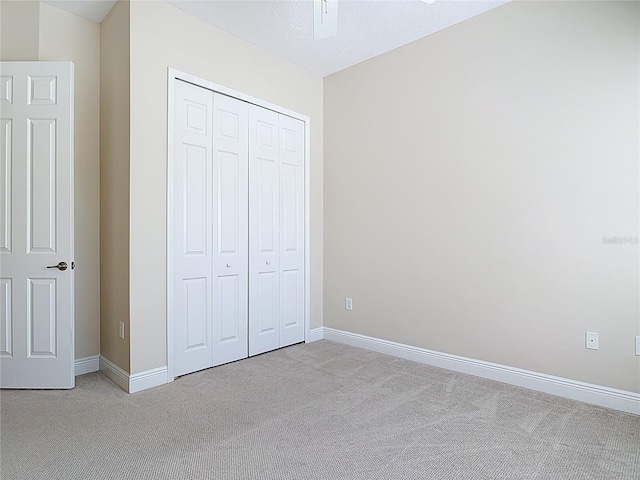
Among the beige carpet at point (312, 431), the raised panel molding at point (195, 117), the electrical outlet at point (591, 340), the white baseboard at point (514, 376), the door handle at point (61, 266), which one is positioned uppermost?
the raised panel molding at point (195, 117)

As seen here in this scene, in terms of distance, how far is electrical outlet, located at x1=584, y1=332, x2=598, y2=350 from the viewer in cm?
254

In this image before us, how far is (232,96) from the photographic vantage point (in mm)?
3369

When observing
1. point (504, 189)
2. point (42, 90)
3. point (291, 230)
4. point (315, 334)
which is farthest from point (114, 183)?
point (504, 189)

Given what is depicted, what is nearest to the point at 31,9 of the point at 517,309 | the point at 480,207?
the point at 480,207

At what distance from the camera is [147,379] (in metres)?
2.78

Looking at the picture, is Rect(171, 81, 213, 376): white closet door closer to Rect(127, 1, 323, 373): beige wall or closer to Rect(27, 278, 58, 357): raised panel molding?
Rect(127, 1, 323, 373): beige wall

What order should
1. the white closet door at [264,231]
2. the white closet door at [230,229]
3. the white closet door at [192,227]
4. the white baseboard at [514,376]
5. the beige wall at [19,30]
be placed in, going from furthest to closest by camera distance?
the white closet door at [264,231] < the white closet door at [230,229] < the white closet door at [192,227] < the beige wall at [19,30] < the white baseboard at [514,376]

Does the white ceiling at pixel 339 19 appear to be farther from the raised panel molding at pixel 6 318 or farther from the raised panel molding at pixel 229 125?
the raised panel molding at pixel 6 318

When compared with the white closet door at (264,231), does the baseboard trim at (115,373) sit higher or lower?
lower

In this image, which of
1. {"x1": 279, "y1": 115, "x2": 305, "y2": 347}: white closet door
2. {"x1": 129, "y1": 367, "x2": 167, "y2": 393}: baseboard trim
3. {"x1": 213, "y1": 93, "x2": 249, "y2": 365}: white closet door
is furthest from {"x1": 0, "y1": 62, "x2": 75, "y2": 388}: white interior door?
{"x1": 279, "y1": 115, "x2": 305, "y2": 347}: white closet door

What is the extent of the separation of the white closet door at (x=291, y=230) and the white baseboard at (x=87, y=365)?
1585 millimetres

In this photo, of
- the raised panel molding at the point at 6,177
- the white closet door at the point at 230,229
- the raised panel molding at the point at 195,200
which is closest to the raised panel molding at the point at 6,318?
the raised panel molding at the point at 6,177

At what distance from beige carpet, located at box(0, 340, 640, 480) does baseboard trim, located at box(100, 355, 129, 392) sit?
2.6 inches

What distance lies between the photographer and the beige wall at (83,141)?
2.96 metres
